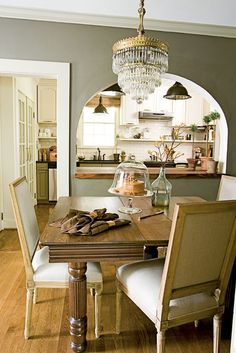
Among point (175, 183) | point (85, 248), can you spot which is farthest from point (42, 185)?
point (85, 248)

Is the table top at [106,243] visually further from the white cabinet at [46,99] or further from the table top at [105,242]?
the white cabinet at [46,99]

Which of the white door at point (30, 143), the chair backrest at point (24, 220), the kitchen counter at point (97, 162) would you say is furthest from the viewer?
the kitchen counter at point (97, 162)

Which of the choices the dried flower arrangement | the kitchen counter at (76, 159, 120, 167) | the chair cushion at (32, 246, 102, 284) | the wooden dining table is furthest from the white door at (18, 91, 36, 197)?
the wooden dining table

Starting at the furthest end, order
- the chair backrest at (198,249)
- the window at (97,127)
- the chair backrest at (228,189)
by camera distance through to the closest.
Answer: the window at (97,127)
the chair backrest at (228,189)
the chair backrest at (198,249)

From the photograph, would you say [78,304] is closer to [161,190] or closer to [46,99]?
[161,190]

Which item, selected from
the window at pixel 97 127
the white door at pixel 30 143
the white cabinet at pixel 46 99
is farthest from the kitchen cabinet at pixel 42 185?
the window at pixel 97 127

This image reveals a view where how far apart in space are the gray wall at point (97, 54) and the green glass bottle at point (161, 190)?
3.95ft

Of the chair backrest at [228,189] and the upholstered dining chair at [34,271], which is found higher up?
the chair backrest at [228,189]

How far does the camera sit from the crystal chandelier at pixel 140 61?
194 cm

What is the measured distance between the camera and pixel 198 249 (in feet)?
4.44

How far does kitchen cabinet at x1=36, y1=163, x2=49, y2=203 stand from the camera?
5.95 m

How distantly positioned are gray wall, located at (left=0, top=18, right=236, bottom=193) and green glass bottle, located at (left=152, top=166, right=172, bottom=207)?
1204mm

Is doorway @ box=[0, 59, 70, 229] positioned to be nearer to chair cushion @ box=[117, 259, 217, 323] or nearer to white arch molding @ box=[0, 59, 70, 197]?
white arch molding @ box=[0, 59, 70, 197]

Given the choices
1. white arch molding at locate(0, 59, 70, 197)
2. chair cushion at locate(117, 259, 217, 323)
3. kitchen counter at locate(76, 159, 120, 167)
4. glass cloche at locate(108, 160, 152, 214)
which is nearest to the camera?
chair cushion at locate(117, 259, 217, 323)
